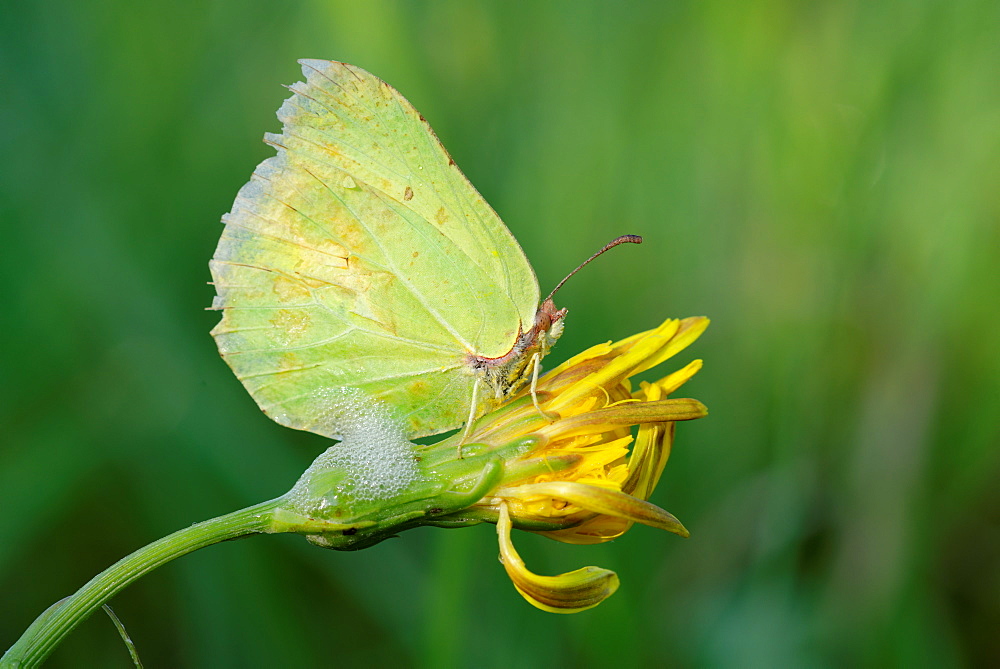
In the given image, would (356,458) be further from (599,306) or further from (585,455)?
(599,306)

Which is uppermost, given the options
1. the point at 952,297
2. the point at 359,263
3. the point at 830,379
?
the point at 359,263

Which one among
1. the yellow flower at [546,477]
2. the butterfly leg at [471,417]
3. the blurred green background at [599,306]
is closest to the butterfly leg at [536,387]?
the yellow flower at [546,477]

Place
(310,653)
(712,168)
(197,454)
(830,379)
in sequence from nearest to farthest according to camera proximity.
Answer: (310,653) → (197,454) → (830,379) → (712,168)

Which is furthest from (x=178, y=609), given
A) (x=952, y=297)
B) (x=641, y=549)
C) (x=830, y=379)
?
(x=952, y=297)

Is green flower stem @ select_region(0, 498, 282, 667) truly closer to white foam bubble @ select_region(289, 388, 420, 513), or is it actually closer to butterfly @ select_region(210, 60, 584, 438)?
white foam bubble @ select_region(289, 388, 420, 513)

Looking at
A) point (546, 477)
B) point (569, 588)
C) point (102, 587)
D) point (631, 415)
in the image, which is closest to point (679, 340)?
point (631, 415)

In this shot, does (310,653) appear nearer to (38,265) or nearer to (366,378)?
(366,378)

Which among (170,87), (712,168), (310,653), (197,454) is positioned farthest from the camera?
(712,168)
